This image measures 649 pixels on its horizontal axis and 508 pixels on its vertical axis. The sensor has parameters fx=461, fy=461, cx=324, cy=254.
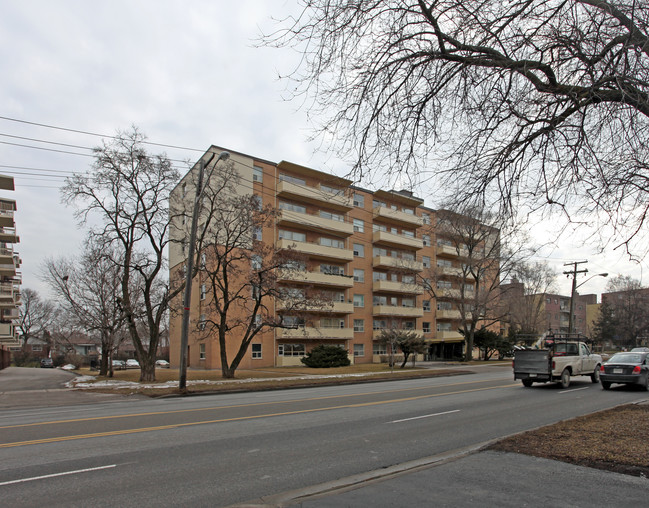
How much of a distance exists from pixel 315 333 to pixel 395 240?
49.1 feet

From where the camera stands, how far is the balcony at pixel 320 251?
42.3m

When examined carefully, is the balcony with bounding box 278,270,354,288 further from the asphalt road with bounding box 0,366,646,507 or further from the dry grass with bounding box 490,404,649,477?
the dry grass with bounding box 490,404,649,477

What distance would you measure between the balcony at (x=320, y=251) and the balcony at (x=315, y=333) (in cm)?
701

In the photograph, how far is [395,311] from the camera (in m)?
50.9

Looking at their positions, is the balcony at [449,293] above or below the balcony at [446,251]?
below

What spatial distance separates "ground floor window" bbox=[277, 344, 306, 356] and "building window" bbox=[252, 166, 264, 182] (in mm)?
15584

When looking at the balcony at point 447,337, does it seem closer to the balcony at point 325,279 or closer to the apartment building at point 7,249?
the balcony at point 325,279

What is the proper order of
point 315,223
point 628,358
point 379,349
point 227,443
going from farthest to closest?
point 379,349 < point 315,223 < point 628,358 < point 227,443

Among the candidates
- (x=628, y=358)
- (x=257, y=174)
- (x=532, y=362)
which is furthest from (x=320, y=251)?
(x=628, y=358)

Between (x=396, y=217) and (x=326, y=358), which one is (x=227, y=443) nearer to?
(x=326, y=358)

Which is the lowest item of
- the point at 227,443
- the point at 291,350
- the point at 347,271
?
the point at 291,350

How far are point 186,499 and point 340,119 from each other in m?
6.06

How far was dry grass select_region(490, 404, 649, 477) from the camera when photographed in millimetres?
6234

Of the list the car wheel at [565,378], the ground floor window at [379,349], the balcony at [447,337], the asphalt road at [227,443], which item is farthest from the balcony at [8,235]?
the car wheel at [565,378]
